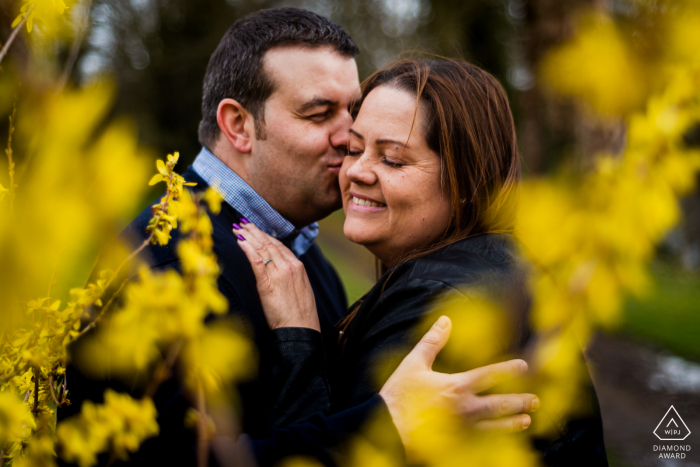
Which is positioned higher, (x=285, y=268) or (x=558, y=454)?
(x=285, y=268)

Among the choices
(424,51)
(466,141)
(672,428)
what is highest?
(424,51)

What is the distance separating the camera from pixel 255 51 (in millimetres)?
2303

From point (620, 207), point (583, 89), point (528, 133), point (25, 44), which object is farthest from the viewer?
point (528, 133)

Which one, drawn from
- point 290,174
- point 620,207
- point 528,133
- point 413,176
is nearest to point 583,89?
point 620,207

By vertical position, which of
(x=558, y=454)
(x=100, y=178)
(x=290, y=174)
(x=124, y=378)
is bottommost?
(x=558, y=454)

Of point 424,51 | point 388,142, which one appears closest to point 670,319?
point 424,51

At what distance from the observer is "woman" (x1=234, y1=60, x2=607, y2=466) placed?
5.39 feet

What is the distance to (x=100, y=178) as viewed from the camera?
85cm

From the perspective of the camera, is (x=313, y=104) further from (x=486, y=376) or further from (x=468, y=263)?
(x=486, y=376)

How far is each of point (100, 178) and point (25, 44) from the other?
0.60 meters

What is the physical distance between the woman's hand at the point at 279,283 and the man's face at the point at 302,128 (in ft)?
1.19

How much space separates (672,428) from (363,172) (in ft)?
19.1

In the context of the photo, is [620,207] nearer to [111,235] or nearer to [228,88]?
[111,235]

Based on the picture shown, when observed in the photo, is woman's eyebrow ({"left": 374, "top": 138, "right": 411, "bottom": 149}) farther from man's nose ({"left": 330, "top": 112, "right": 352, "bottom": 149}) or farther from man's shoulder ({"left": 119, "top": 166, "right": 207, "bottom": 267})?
man's shoulder ({"left": 119, "top": 166, "right": 207, "bottom": 267})
